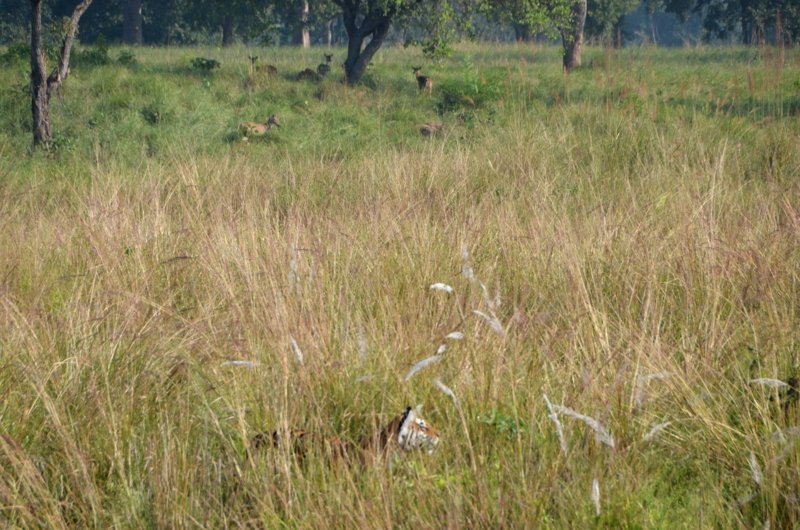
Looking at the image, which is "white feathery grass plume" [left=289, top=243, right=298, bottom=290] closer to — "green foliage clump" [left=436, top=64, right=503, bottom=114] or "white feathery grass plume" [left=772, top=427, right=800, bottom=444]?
"white feathery grass plume" [left=772, top=427, right=800, bottom=444]

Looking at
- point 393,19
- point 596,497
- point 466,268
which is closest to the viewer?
point 596,497

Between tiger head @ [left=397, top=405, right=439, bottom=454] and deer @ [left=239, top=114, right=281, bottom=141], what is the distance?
31.2ft

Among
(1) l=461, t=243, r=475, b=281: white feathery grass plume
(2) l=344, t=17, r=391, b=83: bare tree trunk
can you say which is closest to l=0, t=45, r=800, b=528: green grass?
(1) l=461, t=243, r=475, b=281: white feathery grass plume

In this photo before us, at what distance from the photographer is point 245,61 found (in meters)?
17.3

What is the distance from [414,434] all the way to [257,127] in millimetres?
10118

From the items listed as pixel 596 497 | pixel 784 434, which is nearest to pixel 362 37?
pixel 784 434

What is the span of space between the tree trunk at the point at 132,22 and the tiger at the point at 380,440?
104 ft

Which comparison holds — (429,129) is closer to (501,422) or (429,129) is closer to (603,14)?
(501,422)

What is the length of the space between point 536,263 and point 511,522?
218cm

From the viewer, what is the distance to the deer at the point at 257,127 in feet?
40.0

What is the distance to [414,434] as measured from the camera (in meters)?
2.71

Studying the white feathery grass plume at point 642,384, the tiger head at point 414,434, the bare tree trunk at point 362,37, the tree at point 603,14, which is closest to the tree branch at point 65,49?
the bare tree trunk at point 362,37

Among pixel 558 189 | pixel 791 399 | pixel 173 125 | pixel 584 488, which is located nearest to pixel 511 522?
pixel 584 488

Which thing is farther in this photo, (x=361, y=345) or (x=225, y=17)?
(x=225, y=17)
